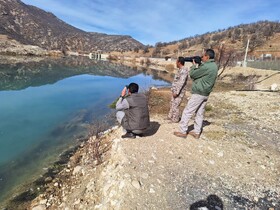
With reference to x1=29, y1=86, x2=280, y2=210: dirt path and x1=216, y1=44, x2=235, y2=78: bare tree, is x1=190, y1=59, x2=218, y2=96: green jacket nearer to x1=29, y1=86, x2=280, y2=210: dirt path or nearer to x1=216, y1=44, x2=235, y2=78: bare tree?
x1=29, y1=86, x2=280, y2=210: dirt path

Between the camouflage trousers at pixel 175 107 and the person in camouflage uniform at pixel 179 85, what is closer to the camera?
the person in camouflage uniform at pixel 179 85

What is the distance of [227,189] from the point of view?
5.56 meters

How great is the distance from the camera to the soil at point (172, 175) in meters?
5.09

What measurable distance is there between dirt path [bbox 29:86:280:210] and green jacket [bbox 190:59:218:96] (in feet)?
5.09

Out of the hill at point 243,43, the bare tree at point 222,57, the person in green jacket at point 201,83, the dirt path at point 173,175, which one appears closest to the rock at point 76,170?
the dirt path at point 173,175

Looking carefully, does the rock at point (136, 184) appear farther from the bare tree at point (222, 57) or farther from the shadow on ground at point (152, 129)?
the bare tree at point (222, 57)

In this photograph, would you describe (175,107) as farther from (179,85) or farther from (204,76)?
(204,76)

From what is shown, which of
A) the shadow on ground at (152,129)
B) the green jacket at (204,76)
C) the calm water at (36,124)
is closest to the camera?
the green jacket at (204,76)

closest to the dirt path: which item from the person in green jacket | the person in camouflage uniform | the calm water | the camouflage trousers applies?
the camouflage trousers

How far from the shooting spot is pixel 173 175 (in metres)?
5.79

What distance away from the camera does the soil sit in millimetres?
5094

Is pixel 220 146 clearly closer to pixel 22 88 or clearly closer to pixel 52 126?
pixel 52 126

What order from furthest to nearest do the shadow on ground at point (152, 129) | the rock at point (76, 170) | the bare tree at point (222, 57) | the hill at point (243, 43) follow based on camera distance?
the hill at point (243, 43) < the bare tree at point (222, 57) < the shadow on ground at point (152, 129) < the rock at point (76, 170)

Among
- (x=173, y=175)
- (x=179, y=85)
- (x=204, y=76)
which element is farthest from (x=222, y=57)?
(x=173, y=175)
